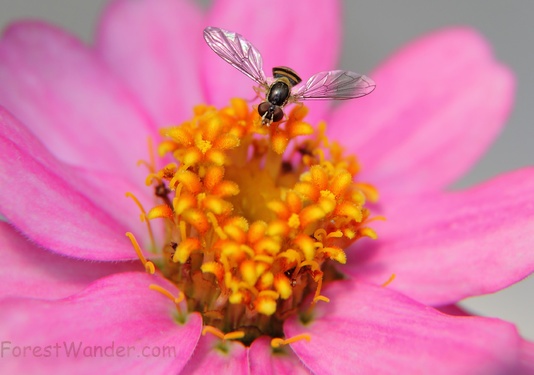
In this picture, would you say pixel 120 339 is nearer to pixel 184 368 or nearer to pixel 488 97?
pixel 184 368

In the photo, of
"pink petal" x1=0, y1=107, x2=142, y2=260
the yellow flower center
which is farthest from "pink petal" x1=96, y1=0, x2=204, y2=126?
"pink petal" x1=0, y1=107, x2=142, y2=260

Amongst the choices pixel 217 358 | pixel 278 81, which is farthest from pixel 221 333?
pixel 278 81

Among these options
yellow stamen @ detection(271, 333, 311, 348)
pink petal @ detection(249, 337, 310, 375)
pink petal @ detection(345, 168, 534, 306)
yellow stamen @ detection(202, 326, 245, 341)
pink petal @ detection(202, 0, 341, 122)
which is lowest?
pink petal @ detection(249, 337, 310, 375)

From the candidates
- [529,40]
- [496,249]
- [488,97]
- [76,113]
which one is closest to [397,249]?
[496,249]

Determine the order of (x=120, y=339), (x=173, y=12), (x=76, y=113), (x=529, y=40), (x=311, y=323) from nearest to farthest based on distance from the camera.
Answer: (x=120, y=339), (x=311, y=323), (x=76, y=113), (x=173, y=12), (x=529, y=40)

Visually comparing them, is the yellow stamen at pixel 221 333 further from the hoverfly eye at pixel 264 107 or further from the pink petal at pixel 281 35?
the pink petal at pixel 281 35


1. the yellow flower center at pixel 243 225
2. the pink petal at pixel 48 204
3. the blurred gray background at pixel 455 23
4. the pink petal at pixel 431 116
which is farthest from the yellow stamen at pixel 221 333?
the blurred gray background at pixel 455 23

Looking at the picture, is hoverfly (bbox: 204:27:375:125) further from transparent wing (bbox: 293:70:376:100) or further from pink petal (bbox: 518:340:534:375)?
pink petal (bbox: 518:340:534:375)
